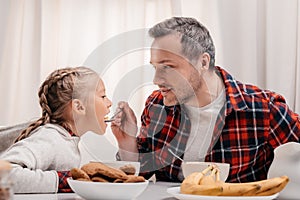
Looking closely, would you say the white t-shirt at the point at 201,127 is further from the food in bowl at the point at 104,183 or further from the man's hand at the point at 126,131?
the food in bowl at the point at 104,183

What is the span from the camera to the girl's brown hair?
1.45 metres

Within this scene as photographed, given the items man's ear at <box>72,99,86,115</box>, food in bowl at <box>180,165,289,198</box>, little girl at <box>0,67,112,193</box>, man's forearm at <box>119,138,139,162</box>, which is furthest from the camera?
man's forearm at <box>119,138,139,162</box>

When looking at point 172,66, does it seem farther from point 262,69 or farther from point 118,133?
point 262,69

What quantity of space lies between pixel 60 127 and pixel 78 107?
81mm

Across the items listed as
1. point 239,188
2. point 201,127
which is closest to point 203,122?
point 201,127

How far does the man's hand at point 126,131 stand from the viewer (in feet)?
4.96

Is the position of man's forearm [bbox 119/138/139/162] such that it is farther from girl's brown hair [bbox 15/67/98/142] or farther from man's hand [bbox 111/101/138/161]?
girl's brown hair [bbox 15/67/98/142]

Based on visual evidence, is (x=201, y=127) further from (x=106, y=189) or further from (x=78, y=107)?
(x=106, y=189)

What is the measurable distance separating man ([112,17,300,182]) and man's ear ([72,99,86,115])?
12 centimetres

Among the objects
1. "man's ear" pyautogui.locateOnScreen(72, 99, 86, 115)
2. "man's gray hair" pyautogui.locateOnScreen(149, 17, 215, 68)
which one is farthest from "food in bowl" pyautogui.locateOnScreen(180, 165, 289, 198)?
"man's gray hair" pyautogui.locateOnScreen(149, 17, 215, 68)

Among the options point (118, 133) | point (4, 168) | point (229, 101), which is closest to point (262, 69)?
point (229, 101)

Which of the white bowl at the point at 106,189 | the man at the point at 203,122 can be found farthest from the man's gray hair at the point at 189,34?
the white bowl at the point at 106,189

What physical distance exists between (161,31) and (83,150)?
0.45 meters

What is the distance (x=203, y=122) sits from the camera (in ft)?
5.51
